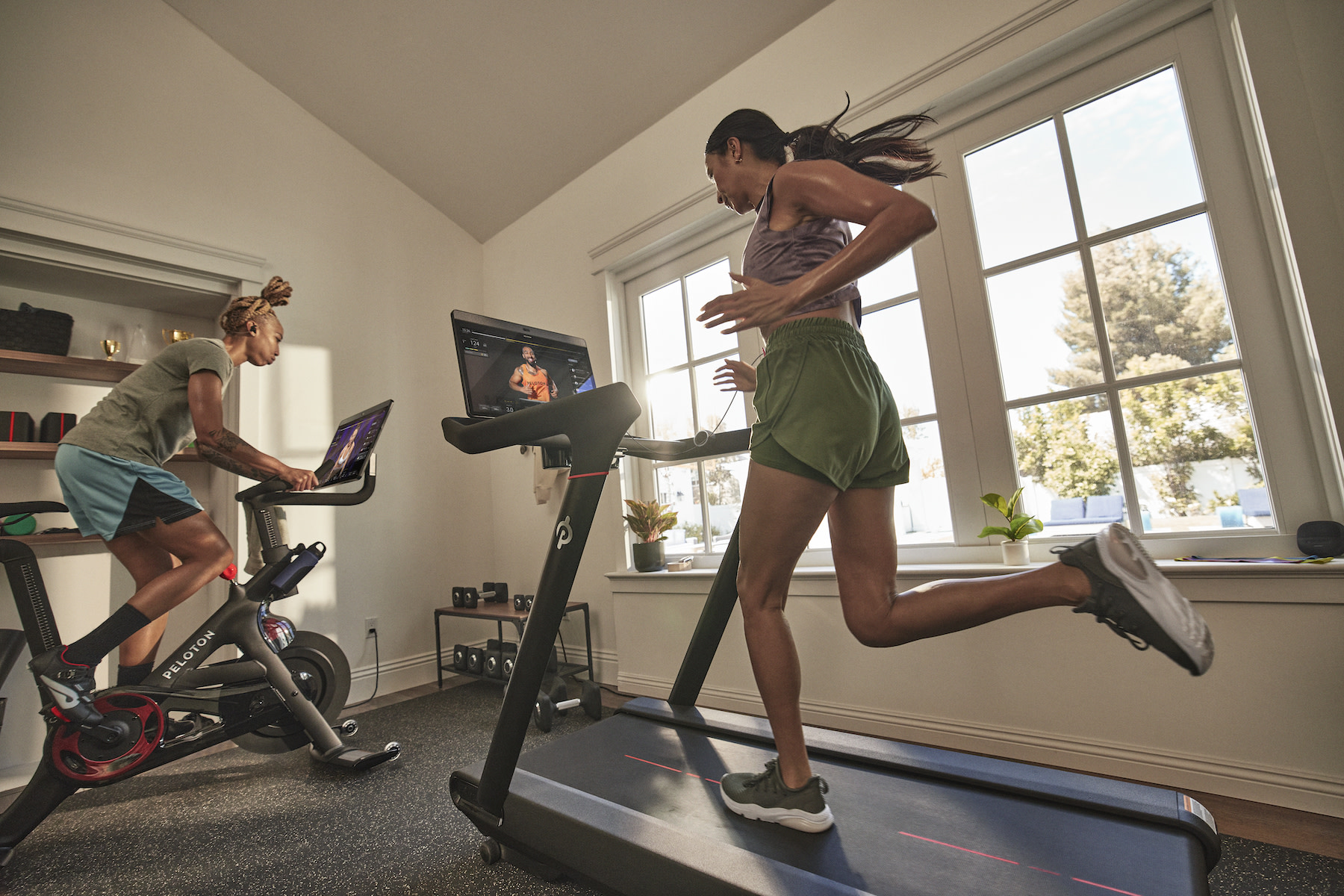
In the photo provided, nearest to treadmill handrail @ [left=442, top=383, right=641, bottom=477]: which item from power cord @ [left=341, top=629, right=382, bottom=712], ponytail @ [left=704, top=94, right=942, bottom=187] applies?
ponytail @ [left=704, top=94, right=942, bottom=187]

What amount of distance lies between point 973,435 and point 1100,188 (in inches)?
31.7

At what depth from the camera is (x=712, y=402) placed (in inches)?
109

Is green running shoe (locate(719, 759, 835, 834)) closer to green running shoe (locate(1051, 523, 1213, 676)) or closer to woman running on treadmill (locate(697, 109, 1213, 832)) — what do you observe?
woman running on treadmill (locate(697, 109, 1213, 832))

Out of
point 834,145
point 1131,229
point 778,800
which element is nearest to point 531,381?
point 834,145

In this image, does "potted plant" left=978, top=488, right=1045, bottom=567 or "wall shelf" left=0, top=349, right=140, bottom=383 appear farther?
"wall shelf" left=0, top=349, right=140, bottom=383

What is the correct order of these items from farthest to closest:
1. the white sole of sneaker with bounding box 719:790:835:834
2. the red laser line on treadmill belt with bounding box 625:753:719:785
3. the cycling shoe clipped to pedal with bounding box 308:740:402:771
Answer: the cycling shoe clipped to pedal with bounding box 308:740:402:771 → the red laser line on treadmill belt with bounding box 625:753:719:785 → the white sole of sneaker with bounding box 719:790:835:834

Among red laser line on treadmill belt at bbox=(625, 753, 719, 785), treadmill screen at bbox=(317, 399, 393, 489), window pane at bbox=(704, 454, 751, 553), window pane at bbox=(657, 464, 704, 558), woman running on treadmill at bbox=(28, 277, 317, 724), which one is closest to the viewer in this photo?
red laser line on treadmill belt at bbox=(625, 753, 719, 785)

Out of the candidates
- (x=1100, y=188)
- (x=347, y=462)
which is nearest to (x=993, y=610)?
(x=1100, y=188)

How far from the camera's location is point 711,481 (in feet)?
8.99

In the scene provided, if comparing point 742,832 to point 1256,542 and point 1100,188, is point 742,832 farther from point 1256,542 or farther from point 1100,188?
point 1100,188

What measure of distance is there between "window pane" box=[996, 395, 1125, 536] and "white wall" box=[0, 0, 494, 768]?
2867mm

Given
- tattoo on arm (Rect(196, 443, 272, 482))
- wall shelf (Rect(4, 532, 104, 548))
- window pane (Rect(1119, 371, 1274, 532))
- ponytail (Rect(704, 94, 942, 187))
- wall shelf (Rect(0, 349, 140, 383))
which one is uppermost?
wall shelf (Rect(0, 349, 140, 383))

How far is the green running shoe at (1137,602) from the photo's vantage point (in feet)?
2.65

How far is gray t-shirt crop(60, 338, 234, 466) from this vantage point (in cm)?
176
